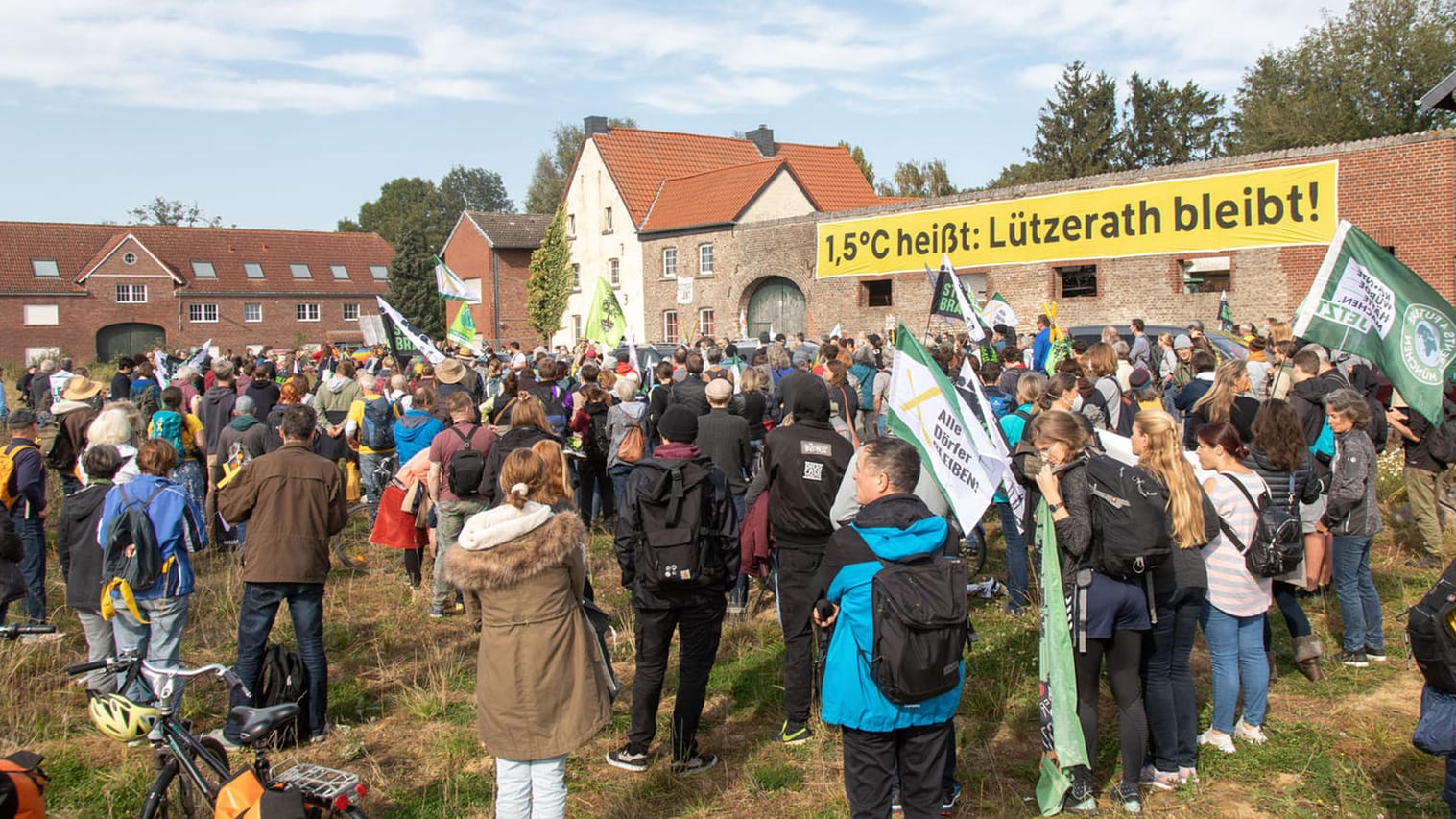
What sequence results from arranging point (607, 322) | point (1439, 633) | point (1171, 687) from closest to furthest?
point (1439, 633), point (1171, 687), point (607, 322)

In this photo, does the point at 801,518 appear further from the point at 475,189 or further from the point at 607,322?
the point at 475,189

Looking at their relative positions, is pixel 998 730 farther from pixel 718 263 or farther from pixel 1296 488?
pixel 718 263

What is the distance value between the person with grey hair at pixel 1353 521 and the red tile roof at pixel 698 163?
3403 cm

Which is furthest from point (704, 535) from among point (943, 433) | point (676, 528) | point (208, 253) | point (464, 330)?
point (208, 253)

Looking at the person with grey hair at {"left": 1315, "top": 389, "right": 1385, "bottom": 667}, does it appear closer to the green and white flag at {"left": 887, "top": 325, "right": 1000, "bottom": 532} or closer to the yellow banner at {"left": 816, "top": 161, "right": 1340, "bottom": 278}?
the green and white flag at {"left": 887, "top": 325, "right": 1000, "bottom": 532}

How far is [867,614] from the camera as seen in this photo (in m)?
3.82

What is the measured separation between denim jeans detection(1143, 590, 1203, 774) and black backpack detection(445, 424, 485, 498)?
4484 millimetres

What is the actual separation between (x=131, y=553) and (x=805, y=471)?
3602 mm

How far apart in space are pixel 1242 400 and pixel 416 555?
22.1 ft

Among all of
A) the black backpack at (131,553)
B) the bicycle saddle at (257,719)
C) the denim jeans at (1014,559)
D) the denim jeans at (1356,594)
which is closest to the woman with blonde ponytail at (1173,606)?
the denim jeans at (1356,594)

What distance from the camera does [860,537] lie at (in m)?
3.92

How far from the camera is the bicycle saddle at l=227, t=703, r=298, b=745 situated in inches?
146

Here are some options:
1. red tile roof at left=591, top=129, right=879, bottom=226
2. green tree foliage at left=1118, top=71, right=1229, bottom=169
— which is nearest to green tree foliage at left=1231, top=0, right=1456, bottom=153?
green tree foliage at left=1118, top=71, right=1229, bottom=169

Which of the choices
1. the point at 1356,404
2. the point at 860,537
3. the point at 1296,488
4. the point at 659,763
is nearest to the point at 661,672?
the point at 659,763
